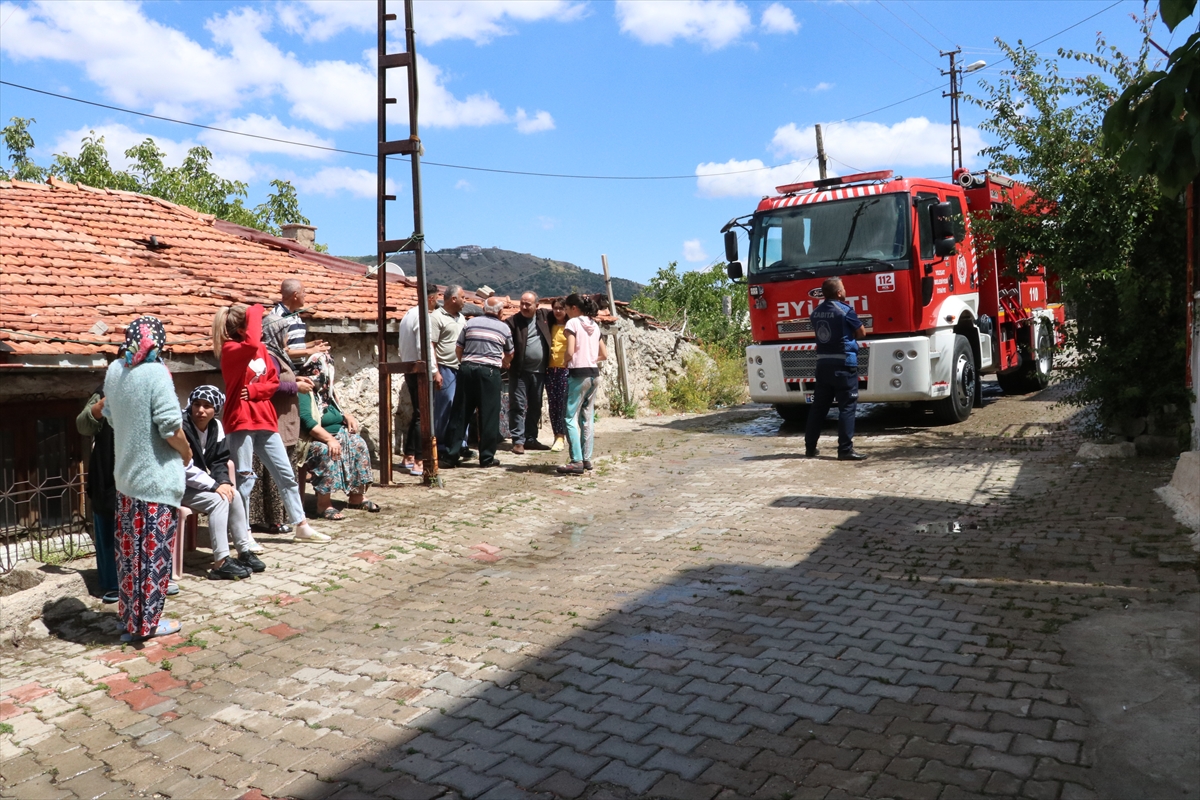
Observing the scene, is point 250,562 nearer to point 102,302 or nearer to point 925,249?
point 102,302

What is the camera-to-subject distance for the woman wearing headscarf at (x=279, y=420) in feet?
25.2

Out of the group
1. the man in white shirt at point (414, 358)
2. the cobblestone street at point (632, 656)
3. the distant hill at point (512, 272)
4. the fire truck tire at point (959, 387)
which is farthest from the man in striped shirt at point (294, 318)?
the distant hill at point (512, 272)

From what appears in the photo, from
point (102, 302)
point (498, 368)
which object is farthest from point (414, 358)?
point (102, 302)

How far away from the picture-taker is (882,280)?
11.7m

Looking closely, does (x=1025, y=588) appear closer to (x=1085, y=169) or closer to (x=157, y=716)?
(x=157, y=716)

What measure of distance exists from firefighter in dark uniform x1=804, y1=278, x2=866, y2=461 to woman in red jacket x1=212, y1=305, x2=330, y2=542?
19.7ft

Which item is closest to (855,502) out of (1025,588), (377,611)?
(1025,588)

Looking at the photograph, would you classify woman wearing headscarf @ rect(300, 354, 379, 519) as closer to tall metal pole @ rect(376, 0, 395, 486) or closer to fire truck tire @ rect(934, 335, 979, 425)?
tall metal pole @ rect(376, 0, 395, 486)

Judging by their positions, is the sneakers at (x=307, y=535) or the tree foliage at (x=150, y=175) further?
the tree foliage at (x=150, y=175)

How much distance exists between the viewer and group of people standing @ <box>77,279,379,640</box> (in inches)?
221

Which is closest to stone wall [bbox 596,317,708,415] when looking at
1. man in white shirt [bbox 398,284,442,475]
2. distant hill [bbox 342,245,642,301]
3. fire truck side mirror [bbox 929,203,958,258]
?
man in white shirt [bbox 398,284,442,475]

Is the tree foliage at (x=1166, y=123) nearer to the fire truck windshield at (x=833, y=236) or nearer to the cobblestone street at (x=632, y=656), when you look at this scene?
the cobblestone street at (x=632, y=656)

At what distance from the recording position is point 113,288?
29.5 feet

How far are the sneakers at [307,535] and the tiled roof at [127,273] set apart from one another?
1.72 m
